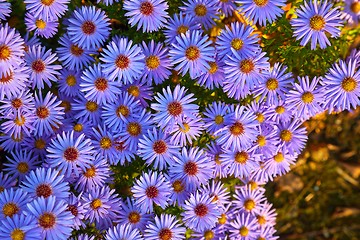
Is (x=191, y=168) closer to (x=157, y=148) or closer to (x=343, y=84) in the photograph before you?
(x=157, y=148)

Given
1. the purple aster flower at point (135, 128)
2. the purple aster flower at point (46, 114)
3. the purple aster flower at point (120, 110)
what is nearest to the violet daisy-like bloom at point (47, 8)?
Answer: the purple aster flower at point (46, 114)

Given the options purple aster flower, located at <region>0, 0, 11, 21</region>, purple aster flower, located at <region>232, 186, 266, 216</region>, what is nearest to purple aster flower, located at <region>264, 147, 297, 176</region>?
purple aster flower, located at <region>232, 186, 266, 216</region>

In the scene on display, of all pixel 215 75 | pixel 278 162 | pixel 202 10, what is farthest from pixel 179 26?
pixel 278 162

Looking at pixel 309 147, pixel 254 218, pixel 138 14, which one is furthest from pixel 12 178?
pixel 309 147

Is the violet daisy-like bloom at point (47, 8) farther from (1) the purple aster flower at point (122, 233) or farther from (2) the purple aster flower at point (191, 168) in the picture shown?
(1) the purple aster flower at point (122, 233)

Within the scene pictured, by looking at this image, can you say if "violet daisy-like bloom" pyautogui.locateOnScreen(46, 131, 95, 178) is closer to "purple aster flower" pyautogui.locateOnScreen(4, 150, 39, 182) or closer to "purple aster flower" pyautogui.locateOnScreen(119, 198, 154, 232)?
"purple aster flower" pyautogui.locateOnScreen(4, 150, 39, 182)

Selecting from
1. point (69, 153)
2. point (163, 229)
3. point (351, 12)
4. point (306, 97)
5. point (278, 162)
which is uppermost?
point (351, 12)
